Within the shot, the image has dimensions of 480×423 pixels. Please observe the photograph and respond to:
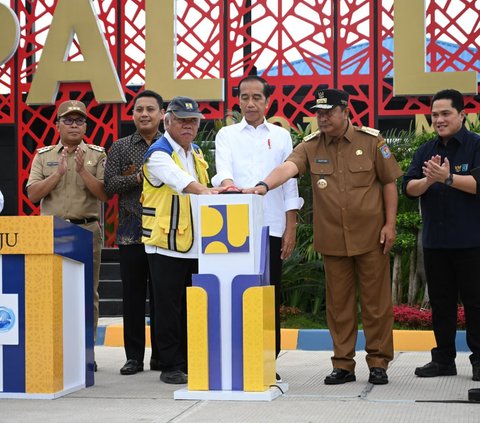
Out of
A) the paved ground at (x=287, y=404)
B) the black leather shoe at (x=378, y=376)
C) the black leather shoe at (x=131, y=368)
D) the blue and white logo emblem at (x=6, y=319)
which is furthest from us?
the black leather shoe at (x=131, y=368)

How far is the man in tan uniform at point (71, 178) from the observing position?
6.61 metres

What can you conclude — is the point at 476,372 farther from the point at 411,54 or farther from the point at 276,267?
the point at 411,54

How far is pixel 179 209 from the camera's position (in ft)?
19.0

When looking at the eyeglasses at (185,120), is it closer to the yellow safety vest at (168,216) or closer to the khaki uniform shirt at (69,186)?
the yellow safety vest at (168,216)

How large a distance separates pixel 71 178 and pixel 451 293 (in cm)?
269

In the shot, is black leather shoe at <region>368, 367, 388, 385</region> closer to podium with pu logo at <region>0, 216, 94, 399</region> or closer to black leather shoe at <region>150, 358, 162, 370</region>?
black leather shoe at <region>150, 358, 162, 370</region>

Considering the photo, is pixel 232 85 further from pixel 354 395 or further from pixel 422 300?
pixel 354 395

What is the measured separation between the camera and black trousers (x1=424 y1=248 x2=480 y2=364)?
604 centimetres

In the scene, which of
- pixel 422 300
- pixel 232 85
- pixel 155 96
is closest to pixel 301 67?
pixel 232 85

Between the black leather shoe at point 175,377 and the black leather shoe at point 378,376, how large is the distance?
1145 mm

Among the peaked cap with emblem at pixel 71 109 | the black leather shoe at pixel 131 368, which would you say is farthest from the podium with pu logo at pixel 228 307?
the peaked cap with emblem at pixel 71 109

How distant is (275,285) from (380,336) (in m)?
0.71

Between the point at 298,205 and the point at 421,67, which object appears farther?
the point at 421,67

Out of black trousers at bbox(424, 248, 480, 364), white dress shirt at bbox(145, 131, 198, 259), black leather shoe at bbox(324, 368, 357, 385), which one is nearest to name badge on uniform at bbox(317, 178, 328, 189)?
white dress shirt at bbox(145, 131, 198, 259)
